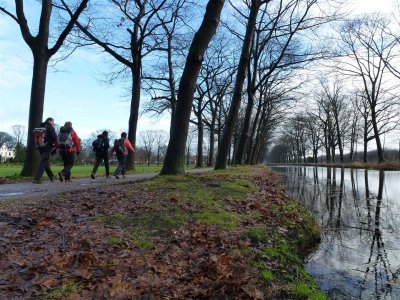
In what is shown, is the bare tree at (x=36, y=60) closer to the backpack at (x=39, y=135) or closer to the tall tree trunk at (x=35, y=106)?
the tall tree trunk at (x=35, y=106)

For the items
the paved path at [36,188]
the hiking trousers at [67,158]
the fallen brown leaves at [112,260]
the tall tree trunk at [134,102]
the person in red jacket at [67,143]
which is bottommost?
the fallen brown leaves at [112,260]

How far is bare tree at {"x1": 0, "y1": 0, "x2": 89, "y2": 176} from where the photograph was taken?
45.5ft

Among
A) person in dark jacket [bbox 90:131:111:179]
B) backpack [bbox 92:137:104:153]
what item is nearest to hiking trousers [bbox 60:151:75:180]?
person in dark jacket [bbox 90:131:111:179]

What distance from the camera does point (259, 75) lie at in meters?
25.9

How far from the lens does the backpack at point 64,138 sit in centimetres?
1208

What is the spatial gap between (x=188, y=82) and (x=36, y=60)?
7517 millimetres

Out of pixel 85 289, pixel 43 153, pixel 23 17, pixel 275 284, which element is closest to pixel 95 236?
pixel 85 289

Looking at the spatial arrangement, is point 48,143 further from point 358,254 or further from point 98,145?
point 358,254

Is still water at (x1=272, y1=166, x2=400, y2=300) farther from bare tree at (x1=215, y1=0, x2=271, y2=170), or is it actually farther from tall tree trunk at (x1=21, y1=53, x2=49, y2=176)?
tall tree trunk at (x1=21, y1=53, x2=49, y2=176)

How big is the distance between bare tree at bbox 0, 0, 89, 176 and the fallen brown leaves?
9.13m

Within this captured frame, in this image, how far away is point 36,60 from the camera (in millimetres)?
14000

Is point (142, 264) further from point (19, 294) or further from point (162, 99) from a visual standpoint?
point (162, 99)

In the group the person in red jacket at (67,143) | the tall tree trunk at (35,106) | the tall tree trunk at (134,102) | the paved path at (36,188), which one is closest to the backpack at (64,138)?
the person in red jacket at (67,143)

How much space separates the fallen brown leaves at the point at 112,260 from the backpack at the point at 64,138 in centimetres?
681
